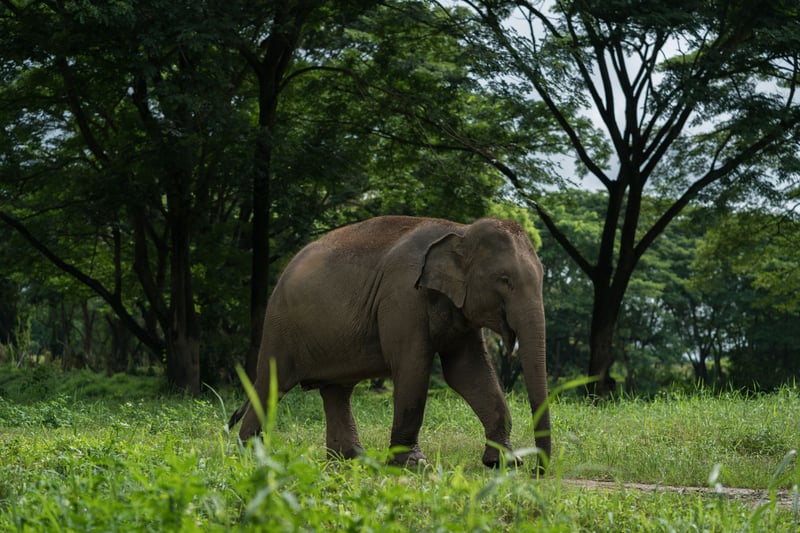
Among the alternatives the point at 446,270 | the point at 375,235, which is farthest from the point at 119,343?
the point at 446,270

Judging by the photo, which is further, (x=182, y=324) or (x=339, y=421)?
(x=182, y=324)

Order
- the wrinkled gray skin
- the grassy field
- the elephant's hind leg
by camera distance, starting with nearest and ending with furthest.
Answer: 1. the grassy field
2. the wrinkled gray skin
3. the elephant's hind leg

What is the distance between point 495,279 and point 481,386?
2.91 feet

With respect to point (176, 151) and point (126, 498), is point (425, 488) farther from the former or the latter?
point (176, 151)

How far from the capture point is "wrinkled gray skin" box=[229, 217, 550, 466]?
715 cm

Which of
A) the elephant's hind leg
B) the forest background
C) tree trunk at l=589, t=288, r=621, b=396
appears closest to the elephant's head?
the elephant's hind leg

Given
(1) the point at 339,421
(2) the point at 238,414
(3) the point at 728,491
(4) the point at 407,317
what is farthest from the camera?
(2) the point at 238,414

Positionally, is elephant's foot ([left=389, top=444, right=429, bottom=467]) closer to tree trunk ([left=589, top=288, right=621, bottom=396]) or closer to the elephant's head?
the elephant's head

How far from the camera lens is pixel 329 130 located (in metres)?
18.1

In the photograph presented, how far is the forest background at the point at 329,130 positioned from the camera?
1554 cm

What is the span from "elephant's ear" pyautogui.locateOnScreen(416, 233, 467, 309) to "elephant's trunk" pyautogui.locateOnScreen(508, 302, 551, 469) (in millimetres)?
469

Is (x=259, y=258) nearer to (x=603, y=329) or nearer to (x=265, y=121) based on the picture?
(x=265, y=121)

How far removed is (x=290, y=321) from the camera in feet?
26.9

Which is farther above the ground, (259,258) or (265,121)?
(265,121)
